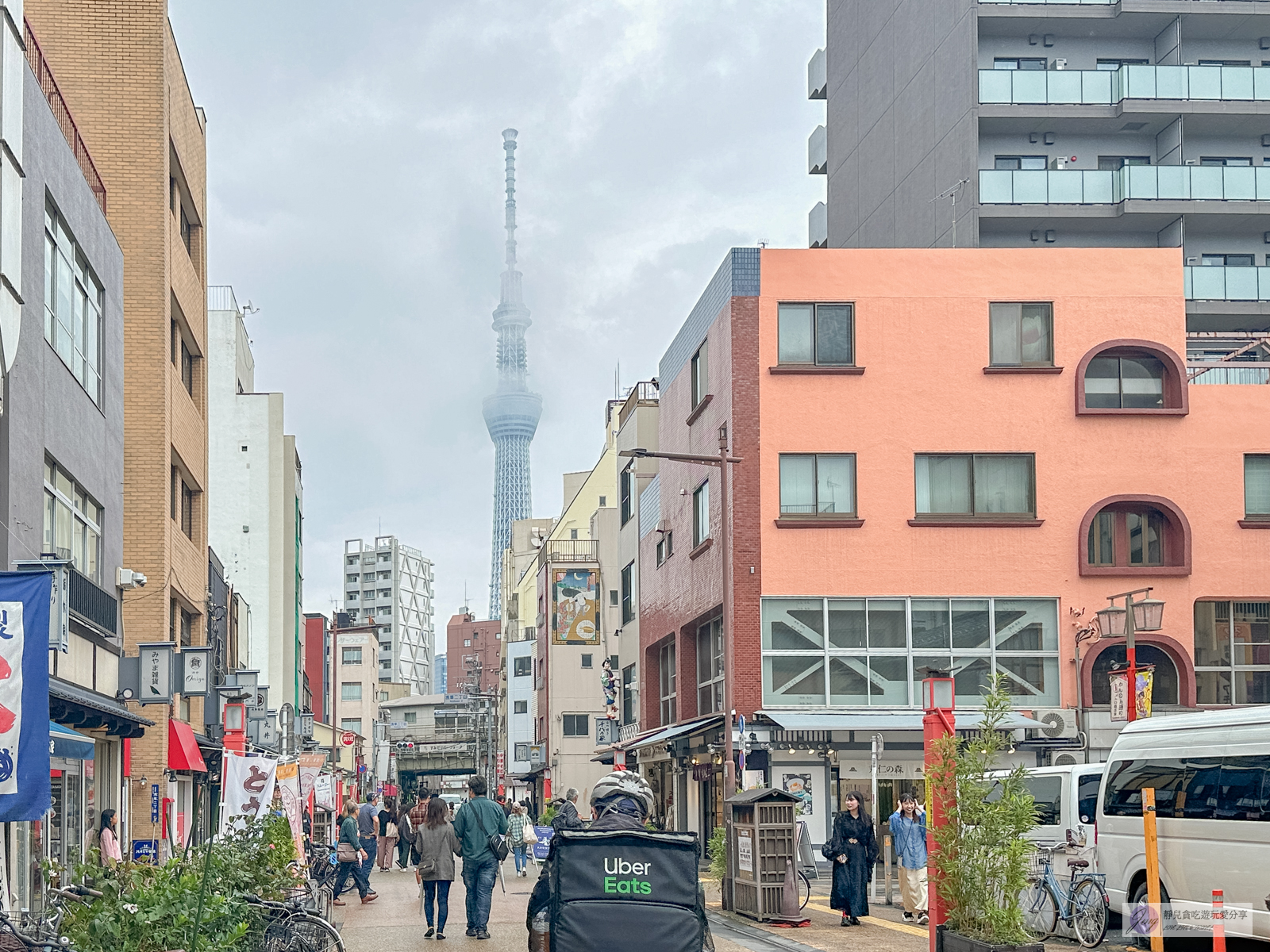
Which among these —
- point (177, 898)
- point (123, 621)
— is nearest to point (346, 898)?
point (123, 621)

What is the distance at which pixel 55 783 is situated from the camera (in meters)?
22.3

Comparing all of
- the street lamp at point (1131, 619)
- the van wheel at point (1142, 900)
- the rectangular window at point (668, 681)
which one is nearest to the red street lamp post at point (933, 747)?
the van wheel at point (1142, 900)

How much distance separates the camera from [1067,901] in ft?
62.4

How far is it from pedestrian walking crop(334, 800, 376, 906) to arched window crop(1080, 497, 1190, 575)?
18.8 meters

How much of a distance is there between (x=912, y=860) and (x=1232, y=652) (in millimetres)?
19194

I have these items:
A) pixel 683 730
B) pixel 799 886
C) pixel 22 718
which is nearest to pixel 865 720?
pixel 683 730

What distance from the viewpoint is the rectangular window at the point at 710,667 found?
4234 cm

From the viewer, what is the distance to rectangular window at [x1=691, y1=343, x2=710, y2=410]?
43.5 metres

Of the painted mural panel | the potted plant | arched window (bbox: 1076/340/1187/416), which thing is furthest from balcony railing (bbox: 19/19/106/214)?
the painted mural panel

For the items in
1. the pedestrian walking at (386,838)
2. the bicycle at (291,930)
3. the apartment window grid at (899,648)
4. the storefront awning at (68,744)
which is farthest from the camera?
the pedestrian walking at (386,838)

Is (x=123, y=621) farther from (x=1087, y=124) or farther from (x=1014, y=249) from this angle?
(x=1087, y=124)

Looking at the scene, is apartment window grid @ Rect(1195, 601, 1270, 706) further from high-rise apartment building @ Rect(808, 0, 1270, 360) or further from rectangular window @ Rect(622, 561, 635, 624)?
rectangular window @ Rect(622, 561, 635, 624)

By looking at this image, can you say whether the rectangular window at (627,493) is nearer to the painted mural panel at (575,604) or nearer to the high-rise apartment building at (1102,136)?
the high-rise apartment building at (1102,136)

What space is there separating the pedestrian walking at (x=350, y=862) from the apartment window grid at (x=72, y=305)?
8.43 meters
